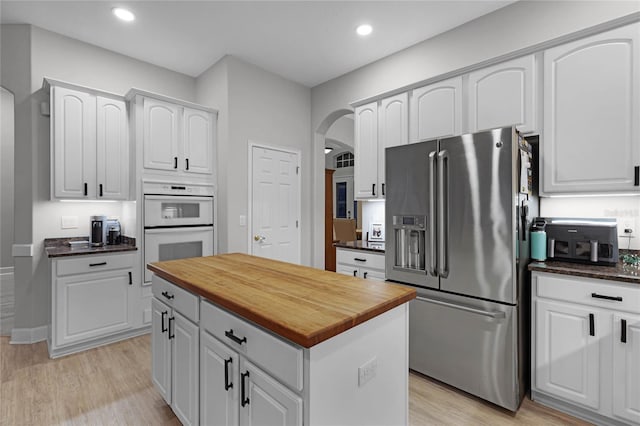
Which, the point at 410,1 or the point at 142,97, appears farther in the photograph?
the point at 142,97

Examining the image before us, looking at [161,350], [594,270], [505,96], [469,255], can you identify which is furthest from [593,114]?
[161,350]

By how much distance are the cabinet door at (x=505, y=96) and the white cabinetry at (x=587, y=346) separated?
1.22 metres

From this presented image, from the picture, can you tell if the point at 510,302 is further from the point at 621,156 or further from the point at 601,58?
the point at 601,58

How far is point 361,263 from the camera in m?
3.27

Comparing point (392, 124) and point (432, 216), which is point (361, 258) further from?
point (392, 124)

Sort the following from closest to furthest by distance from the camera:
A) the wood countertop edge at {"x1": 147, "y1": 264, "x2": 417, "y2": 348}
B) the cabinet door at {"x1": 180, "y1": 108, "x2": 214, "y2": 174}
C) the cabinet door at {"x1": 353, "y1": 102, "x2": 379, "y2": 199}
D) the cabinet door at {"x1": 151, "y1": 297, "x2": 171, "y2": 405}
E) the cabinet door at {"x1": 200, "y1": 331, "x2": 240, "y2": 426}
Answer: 1. the wood countertop edge at {"x1": 147, "y1": 264, "x2": 417, "y2": 348}
2. the cabinet door at {"x1": 200, "y1": 331, "x2": 240, "y2": 426}
3. the cabinet door at {"x1": 151, "y1": 297, "x2": 171, "y2": 405}
4. the cabinet door at {"x1": 353, "y1": 102, "x2": 379, "y2": 199}
5. the cabinet door at {"x1": 180, "y1": 108, "x2": 214, "y2": 174}

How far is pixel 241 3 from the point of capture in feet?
9.18

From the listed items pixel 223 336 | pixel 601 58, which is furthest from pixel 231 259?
pixel 601 58

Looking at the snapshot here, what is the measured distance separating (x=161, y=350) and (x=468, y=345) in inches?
83.2

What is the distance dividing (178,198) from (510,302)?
131 inches

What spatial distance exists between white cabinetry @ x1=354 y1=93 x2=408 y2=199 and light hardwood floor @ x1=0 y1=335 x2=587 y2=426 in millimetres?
1933

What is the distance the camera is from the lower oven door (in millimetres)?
3342

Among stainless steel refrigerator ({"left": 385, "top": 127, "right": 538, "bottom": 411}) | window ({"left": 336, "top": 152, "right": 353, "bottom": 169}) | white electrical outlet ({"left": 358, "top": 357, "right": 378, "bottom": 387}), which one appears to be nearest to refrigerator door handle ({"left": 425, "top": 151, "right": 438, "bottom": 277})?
stainless steel refrigerator ({"left": 385, "top": 127, "right": 538, "bottom": 411})

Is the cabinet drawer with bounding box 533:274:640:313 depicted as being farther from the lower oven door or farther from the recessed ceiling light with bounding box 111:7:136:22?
the recessed ceiling light with bounding box 111:7:136:22
